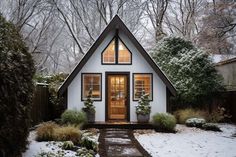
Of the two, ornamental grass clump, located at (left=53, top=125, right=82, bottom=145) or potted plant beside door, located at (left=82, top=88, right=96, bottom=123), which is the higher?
potted plant beside door, located at (left=82, top=88, right=96, bottom=123)

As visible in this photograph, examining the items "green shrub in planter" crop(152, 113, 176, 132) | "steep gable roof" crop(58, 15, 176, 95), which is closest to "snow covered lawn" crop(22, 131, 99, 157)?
"green shrub in planter" crop(152, 113, 176, 132)

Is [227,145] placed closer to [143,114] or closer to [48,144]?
[143,114]

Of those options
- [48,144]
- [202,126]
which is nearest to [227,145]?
[202,126]

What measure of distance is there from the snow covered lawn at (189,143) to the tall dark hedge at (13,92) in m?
3.54

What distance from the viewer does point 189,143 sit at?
9.88m

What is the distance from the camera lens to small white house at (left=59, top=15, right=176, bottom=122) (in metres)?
14.1

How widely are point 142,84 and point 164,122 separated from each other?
8.60 ft

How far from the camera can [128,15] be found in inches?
959

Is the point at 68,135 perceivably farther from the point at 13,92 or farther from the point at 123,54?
the point at 123,54

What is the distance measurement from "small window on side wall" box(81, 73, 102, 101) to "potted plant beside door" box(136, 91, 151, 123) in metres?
1.96

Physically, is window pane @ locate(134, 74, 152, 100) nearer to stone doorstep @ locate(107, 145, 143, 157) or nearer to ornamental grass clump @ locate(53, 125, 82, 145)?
stone doorstep @ locate(107, 145, 143, 157)

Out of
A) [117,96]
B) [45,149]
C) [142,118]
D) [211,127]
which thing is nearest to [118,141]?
[45,149]

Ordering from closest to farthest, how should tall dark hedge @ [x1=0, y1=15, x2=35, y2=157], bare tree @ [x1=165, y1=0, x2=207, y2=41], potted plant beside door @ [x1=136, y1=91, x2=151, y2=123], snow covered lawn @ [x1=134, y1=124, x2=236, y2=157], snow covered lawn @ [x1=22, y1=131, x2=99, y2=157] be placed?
tall dark hedge @ [x1=0, y1=15, x2=35, y2=157], snow covered lawn @ [x1=22, y1=131, x2=99, y2=157], snow covered lawn @ [x1=134, y1=124, x2=236, y2=157], potted plant beside door @ [x1=136, y1=91, x2=151, y2=123], bare tree @ [x1=165, y1=0, x2=207, y2=41]

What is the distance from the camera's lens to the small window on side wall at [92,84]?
14188 millimetres
